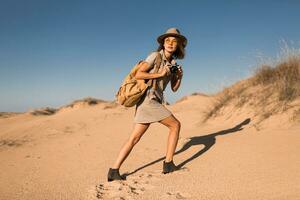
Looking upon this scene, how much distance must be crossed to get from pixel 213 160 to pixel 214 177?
0.72 meters

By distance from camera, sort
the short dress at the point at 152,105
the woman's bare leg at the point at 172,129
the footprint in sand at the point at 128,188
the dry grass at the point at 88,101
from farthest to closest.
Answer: the dry grass at the point at 88,101 → the woman's bare leg at the point at 172,129 → the short dress at the point at 152,105 → the footprint in sand at the point at 128,188

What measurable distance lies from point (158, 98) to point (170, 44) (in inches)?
25.0

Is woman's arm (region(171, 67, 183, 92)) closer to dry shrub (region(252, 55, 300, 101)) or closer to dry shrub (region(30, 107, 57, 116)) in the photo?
dry shrub (region(252, 55, 300, 101))

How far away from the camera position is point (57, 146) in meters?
6.78

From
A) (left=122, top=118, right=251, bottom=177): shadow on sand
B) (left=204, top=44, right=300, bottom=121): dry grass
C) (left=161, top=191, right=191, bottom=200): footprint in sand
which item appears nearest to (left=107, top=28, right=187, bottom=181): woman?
(left=122, top=118, right=251, bottom=177): shadow on sand

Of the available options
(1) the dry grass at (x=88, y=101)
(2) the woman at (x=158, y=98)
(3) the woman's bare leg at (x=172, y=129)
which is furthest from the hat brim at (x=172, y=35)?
(1) the dry grass at (x=88, y=101)

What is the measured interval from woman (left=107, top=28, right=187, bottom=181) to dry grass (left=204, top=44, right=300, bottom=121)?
2.75 metres

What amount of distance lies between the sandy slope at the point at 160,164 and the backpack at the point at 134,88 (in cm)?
90

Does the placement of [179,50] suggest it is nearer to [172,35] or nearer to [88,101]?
[172,35]

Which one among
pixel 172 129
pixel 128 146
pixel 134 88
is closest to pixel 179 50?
pixel 134 88

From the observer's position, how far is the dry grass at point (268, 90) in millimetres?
6441

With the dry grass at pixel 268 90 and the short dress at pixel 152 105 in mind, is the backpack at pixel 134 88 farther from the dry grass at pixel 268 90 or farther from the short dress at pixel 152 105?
the dry grass at pixel 268 90

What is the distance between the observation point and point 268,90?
7.23m

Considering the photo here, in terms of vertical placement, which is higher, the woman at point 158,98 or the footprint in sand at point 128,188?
the woman at point 158,98
